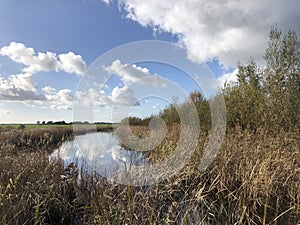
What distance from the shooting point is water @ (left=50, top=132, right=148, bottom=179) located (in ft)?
18.2

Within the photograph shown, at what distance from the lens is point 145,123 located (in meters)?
17.6

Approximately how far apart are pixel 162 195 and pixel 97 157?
3077 mm

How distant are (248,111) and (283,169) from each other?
18.4 ft

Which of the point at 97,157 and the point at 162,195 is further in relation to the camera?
the point at 97,157

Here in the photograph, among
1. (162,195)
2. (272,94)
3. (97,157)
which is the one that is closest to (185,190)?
(162,195)

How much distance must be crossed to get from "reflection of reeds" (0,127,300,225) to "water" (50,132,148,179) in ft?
1.26

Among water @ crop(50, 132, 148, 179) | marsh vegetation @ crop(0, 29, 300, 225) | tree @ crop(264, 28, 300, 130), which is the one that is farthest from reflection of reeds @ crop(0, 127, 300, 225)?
tree @ crop(264, 28, 300, 130)

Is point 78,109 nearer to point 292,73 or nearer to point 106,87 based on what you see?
point 106,87

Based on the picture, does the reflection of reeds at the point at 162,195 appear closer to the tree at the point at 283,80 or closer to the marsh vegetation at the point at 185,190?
the marsh vegetation at the point at 185,190

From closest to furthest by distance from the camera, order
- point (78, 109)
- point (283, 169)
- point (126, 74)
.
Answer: point (283, 169) → point (78, 109) → point (126, 74)

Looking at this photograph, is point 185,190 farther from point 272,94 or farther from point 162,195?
point 272,94

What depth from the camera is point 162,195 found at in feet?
14.9

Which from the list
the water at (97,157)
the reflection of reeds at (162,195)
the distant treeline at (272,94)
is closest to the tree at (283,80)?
the distant treeline at (272,94)

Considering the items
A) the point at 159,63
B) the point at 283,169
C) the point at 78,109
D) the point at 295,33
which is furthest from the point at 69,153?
the point at 295,33
